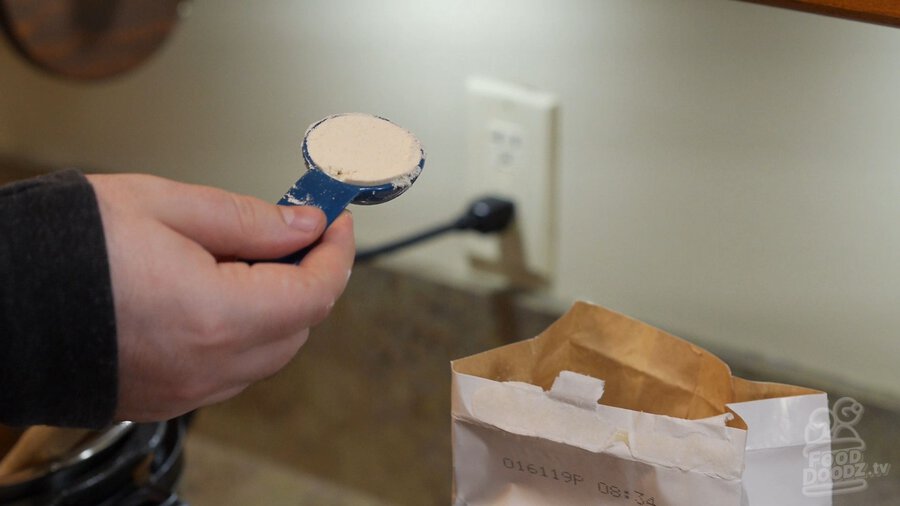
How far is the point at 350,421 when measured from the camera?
923 mm

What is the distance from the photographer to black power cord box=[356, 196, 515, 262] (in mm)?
756

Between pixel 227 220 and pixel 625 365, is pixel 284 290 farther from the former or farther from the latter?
pixel 625 365

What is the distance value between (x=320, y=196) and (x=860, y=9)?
0.79 feet

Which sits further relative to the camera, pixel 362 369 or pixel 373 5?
pixel 362 369

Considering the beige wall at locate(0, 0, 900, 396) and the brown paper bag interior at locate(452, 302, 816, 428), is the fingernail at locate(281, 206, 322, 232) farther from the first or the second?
the beige wall at locate(0, 0, 900, 396)

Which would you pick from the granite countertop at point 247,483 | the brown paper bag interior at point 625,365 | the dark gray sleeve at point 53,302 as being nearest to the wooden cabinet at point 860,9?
the brown paper bag interior at point 625,365

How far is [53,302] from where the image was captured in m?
0.36

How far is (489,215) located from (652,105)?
6.1 inches

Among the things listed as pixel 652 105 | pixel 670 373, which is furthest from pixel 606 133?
pixel 670 373

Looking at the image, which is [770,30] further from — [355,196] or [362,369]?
[362,369]

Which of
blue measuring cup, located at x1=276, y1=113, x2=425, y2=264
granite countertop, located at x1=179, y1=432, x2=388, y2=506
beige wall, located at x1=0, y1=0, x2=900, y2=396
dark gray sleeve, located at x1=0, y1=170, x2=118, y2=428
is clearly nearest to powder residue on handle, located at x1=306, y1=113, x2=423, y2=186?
blue measuring cup, located at x1=276, y1=113, x2=425, y2=264

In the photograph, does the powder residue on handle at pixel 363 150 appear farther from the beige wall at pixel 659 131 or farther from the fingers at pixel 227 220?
the beige wall at pixel 659 131

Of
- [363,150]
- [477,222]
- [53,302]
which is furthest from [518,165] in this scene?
[53,302]

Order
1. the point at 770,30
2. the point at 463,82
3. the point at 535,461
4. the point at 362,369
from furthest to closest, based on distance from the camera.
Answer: the point at 362,369 < the point at 463,82 < the point at 770,30 < the point at 535,461
